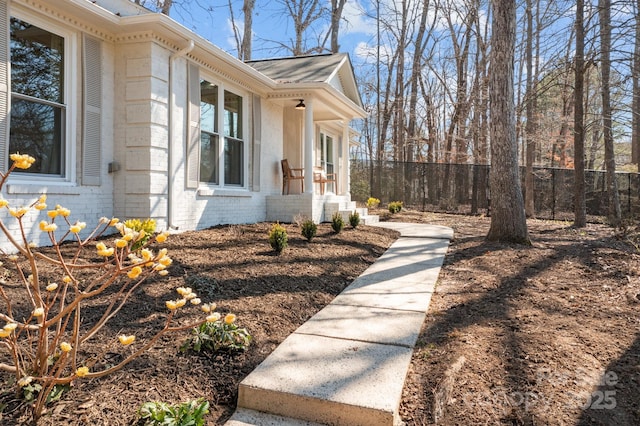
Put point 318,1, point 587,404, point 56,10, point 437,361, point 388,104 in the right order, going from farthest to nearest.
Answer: point 388,104 < point 318,1 < point 56,10 < point 437,361 < point 587,404

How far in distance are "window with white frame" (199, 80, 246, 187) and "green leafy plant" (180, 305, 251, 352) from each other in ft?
14.7

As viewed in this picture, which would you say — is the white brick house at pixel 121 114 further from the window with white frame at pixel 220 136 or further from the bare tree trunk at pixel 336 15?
the bare tree trunk at pixel 336 15

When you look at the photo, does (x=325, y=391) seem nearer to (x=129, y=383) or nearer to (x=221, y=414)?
(x=221, y=414)

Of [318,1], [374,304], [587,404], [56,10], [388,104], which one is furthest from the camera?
[388,104]

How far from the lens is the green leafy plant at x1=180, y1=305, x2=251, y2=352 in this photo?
2361mm

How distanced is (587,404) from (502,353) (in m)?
0.54

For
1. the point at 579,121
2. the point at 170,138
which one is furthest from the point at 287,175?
the point at 579,121

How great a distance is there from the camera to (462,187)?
1461cm

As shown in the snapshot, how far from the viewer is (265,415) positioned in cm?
192

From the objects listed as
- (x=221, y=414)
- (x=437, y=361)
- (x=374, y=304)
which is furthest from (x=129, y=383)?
(x=374, y=304)

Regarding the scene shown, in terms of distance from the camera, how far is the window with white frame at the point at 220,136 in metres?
6.64

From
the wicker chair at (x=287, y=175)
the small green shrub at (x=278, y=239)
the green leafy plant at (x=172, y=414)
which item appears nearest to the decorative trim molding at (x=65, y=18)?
the small green shrub at (x=278, y=239)

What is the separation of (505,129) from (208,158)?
494cm

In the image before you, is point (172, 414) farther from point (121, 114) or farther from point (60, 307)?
point (121, 114)
